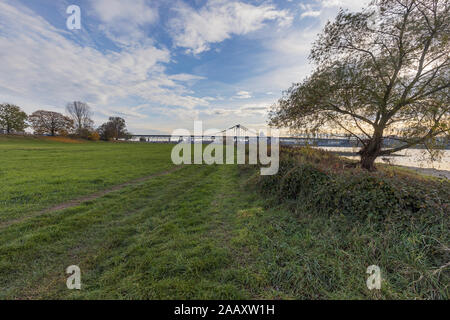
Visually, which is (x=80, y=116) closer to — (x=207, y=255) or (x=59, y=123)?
(x=59, y=123)

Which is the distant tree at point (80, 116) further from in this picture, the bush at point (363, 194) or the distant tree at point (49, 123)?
the bush at point (363, 194)

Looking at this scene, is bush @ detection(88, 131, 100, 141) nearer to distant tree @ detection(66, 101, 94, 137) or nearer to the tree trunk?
distant tree @ detection(66, 101, 94, 137)

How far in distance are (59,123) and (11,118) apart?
11384 mm

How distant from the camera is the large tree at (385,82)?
287 inches

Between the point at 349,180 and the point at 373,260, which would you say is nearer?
the point at 373,260

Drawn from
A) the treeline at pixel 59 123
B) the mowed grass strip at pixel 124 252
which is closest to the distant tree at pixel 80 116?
the treeline at pixel 59 123

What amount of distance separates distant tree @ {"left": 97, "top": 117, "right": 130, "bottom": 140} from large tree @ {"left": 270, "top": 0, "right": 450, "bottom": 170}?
7680cm

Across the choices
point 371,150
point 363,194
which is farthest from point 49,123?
point 371,150

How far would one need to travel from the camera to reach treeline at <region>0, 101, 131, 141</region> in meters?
51.9

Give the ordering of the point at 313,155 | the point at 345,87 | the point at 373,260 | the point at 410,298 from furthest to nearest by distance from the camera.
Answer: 1. the point at 313,155
2. the point at 345,87
3. the point at 373,260
4. the point at 410,298

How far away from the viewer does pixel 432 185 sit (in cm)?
354
